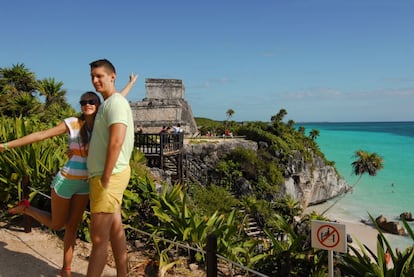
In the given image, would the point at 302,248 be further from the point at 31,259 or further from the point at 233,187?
the point at 233,187

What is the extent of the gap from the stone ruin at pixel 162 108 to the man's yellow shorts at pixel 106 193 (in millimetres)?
24682

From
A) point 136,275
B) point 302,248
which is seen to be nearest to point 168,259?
point 136,275

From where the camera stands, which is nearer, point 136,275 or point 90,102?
point 90,102

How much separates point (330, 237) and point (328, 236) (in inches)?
0.6

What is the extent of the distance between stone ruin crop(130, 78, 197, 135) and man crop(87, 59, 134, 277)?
968 inches

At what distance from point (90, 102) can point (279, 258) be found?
2377mm

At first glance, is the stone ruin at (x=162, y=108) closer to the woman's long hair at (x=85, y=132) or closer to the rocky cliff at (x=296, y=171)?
the rocky cliff at (x=296, y=171)

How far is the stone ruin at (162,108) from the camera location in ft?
92.3

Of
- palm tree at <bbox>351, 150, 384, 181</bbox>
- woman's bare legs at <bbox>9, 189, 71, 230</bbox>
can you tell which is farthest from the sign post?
palm tree at <bbox>351, 150, 384, 181</bbox>

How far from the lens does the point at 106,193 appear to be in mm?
2186

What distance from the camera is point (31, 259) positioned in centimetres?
338

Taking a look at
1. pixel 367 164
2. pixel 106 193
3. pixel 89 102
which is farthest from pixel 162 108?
pixel 106 193

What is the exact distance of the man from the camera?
2062mm

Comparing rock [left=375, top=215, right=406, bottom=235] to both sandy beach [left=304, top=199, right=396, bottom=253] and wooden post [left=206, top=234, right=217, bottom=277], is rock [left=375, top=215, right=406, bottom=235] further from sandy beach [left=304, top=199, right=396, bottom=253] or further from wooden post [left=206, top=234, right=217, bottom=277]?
wooden post [left=206, top=234, right=217, bottom=277]
